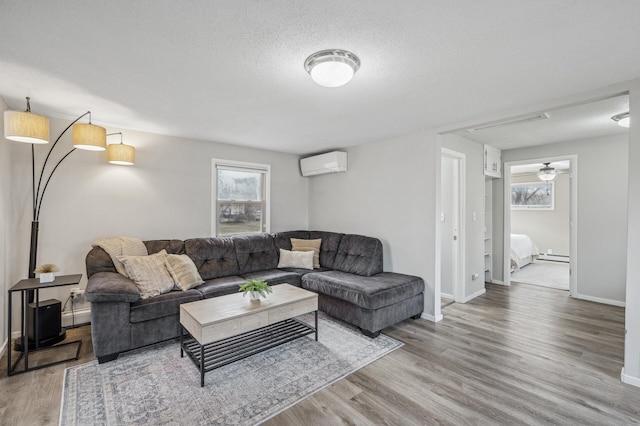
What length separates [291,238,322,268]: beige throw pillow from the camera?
4414 mm

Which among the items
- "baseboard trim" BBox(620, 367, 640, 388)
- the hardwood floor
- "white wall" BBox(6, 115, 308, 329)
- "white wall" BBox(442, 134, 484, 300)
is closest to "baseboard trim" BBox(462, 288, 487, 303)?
"white wall" BBox(442, 134, 484, 300)

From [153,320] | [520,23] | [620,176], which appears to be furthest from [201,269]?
[620,176]

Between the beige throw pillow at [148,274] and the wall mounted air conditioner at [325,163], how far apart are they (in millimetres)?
2701

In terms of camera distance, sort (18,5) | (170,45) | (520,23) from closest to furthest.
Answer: (18,5) < (520,23) < (170,45)

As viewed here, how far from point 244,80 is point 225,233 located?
108 inches

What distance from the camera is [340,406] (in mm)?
1979

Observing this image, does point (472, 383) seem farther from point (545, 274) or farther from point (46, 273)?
point (545, 274)

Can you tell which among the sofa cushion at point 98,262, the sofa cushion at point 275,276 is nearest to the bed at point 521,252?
the sofa cushion at point 275,276

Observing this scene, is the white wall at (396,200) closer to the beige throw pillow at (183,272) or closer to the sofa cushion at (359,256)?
the sofa cushion at (359,256)

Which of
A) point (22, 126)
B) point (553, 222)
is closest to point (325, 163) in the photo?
point (22, 126)

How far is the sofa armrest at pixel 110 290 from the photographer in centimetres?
243

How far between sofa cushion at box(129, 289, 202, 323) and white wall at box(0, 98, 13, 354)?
1.18 m

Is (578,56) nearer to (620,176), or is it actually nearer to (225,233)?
(620,176)

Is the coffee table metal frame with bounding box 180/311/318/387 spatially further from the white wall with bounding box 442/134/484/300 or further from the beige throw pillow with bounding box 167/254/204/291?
the white wall with bounding box 442/134/484/300
